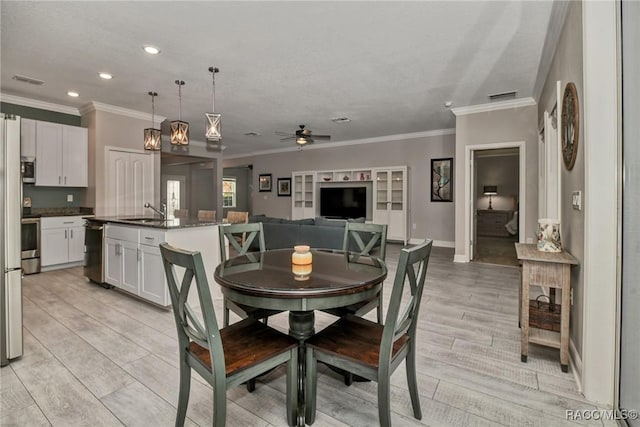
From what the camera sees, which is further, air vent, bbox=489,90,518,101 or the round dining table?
air vent, bbox=489,90,518,101

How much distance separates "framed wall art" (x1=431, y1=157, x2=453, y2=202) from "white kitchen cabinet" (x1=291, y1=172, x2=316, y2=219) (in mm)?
3348

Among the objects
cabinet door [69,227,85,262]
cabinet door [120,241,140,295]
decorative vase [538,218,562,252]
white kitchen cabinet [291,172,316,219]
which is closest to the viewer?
decorative vase [538,218,562,252]

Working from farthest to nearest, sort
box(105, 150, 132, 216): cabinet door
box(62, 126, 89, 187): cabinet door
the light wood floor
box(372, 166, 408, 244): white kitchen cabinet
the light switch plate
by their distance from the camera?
box(372, 166, 408, 244): white kitchen cabinet < box(105, 150, 132, 216): cabinet door < box(62, 126, 89, 187): cabinet door < the light switch plate < the light wood floor

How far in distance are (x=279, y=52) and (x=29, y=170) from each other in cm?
446

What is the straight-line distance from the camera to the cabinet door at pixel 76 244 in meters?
5.02

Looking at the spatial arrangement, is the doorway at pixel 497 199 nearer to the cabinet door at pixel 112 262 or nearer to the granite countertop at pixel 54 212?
the cabinet door at pixel 112 262

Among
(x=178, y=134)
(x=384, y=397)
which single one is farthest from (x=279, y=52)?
(x=384, y=397)

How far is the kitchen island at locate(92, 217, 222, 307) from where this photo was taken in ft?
10.1

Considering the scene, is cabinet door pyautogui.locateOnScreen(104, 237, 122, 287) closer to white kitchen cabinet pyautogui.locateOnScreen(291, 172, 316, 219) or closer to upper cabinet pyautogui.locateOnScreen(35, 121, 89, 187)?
upper cabinet pyautogui.locateOnScreen(35, 121, 89, 187)

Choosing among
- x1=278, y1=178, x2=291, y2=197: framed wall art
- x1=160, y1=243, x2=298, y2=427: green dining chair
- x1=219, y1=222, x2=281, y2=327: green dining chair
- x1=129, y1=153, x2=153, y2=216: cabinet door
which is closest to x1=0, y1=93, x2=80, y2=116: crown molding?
x1=129, y1=153, x2=153, y2=216: cabinet door

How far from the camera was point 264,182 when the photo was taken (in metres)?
10.3

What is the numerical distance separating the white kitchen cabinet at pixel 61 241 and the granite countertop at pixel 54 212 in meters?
0.08

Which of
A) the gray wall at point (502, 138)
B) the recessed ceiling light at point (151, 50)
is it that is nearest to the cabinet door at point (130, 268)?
the recessed ceiling light at point (151, 50)

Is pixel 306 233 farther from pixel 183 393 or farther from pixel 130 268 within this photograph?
pixel 183 393
